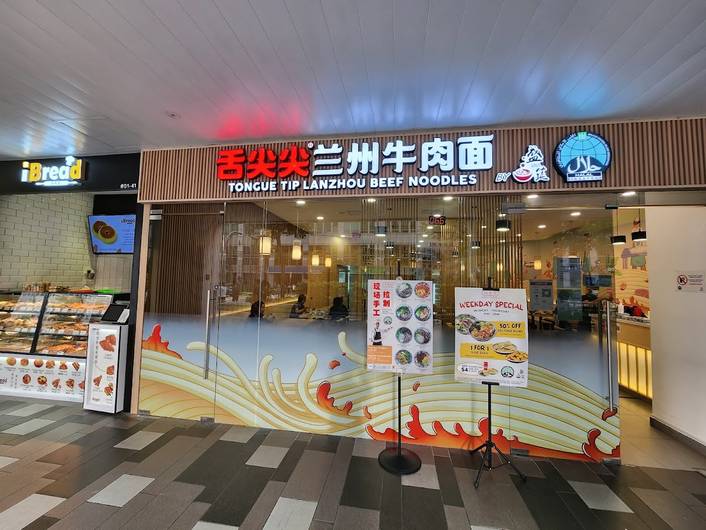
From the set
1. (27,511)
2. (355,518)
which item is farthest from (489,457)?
(27,511)

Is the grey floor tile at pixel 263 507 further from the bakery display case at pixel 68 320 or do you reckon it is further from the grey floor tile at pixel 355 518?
the bakery display case at pixel 68 320

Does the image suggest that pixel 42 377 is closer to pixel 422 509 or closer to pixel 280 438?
pixel 280 438

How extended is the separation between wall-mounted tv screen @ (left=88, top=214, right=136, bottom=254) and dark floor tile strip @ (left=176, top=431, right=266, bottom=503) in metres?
4.04

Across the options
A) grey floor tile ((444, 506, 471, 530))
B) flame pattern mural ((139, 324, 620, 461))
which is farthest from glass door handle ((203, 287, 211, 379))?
grey floor tile ((444, 506, 471, 530))

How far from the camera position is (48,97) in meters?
2.84

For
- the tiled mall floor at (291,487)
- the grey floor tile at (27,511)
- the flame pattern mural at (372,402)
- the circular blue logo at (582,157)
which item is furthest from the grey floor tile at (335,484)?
the circular blue logo at (582,157)

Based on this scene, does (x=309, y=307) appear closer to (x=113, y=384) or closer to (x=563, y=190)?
(x=113, y=384)

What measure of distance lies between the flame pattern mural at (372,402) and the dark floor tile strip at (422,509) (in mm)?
808

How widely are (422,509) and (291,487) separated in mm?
1015

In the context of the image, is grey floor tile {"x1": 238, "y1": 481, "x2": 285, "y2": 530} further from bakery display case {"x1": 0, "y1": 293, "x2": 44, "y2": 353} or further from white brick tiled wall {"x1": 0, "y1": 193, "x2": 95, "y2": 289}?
white brick tiled wall {"x1": 0, "y1": 193, "x2": 95, "y2": 289}

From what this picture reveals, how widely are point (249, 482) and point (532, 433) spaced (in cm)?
266

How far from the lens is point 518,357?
9.36 feet

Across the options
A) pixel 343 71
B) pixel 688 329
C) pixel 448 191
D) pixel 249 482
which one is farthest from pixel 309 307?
pixel 688 329

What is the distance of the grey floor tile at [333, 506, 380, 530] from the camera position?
7.12 feet
